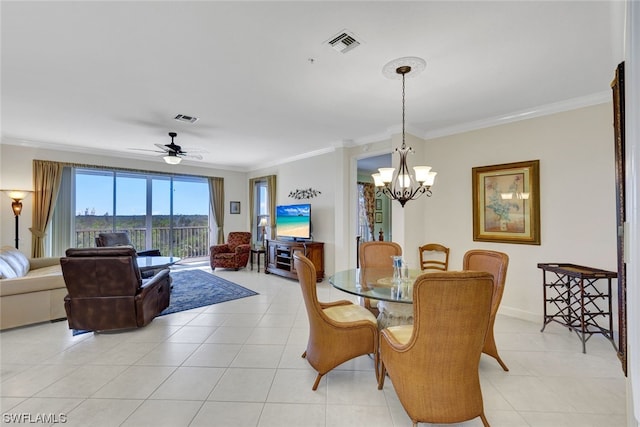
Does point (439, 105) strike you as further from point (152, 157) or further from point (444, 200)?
point (152, 157)

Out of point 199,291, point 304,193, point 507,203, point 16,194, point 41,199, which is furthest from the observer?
point 304,193

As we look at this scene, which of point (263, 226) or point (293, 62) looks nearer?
point (293, 62)

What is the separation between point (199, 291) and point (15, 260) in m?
2.45

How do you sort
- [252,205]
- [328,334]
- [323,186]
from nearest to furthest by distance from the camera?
1. [328,334]
2. [323,186]
3. [252,205]

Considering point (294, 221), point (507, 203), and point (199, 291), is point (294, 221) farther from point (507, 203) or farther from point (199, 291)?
point (507, 203)

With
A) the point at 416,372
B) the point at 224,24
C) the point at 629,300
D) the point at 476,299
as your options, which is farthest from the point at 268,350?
the point at 224,24

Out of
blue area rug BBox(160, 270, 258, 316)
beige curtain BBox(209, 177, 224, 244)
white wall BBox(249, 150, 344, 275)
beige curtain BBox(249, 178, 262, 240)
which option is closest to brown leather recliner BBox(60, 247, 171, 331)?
blue area rug BBox(160, 270, 258, 316)

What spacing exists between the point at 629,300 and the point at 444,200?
3.58 metres

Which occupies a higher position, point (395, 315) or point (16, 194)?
point (16, 194)

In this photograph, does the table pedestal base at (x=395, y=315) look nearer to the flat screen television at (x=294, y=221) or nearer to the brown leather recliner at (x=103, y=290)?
the brown leather recliner at (x=103, y=290)

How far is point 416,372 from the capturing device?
5.25ft

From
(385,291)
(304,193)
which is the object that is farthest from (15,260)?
(385,291)

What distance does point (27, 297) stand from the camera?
3197 millimetres

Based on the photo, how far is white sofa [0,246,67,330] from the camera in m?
3.08
